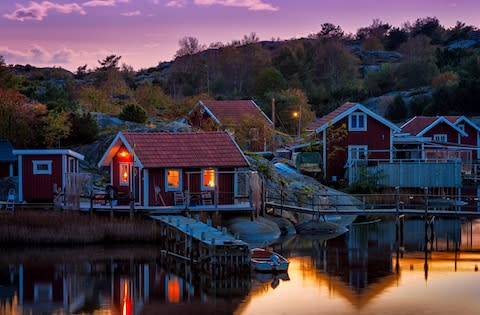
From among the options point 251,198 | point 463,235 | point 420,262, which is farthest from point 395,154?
point 420,262

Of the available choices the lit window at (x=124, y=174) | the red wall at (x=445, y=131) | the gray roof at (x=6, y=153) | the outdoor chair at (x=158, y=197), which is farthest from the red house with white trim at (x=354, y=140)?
the outdoor chair at (x=158, y=197)

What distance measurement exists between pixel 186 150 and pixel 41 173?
7.85 meters

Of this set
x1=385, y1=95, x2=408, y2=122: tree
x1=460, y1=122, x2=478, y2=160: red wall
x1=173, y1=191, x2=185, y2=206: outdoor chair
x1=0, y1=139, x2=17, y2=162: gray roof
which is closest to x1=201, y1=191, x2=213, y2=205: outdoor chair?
x1=173, y1=191, x2=185, y2=206: outdoor chair

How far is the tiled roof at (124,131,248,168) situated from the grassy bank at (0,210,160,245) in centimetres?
377

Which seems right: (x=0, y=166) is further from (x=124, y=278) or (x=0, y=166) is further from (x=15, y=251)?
(x=124, y=278)

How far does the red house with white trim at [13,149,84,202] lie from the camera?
4878 cm

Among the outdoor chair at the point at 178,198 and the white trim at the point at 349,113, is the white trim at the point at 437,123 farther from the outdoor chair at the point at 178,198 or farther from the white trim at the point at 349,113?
the outdoor chair at the point at 178,198

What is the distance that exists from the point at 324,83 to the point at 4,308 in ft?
363

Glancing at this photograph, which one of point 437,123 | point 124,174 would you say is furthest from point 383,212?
point 437,123

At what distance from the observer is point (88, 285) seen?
3416 cm

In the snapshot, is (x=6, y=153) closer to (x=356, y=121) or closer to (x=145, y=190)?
(x=145, y=190)

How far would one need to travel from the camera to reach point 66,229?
42250mm

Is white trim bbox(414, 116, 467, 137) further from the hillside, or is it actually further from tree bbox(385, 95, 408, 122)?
tree bbox(385, 95, 408, 122)

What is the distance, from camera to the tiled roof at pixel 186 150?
46.1 metres
